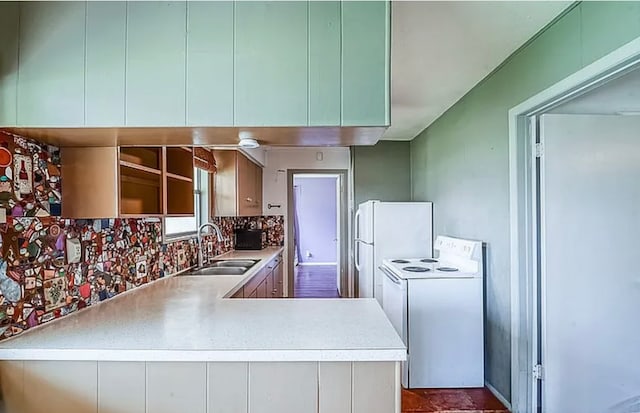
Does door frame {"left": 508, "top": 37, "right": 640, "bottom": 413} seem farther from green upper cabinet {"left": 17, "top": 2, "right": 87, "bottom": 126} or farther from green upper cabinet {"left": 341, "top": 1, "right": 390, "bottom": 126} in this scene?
green upper cabinet {"left": 17, "top": 2, "right": 87, "bottom": 126}

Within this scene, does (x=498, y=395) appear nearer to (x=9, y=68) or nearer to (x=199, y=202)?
(x=199, y=202)

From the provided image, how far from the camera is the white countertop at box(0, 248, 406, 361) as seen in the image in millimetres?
1301

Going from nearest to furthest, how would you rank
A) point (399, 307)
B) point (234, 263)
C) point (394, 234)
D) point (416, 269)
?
point (399, 307) < point (416, 269) < point (234, 263) < point (394, 234)

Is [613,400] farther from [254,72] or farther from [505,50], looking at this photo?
[254,72]

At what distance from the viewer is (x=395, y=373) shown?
133 centimetres

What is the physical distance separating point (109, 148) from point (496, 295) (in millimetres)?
2550

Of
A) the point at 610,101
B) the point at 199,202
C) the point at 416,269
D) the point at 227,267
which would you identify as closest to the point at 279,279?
the point at 199,202

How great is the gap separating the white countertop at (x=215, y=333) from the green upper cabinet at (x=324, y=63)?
0.79 m

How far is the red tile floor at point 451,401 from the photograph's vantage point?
251cm

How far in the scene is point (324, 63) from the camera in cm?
133

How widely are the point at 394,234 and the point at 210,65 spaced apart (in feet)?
9.68

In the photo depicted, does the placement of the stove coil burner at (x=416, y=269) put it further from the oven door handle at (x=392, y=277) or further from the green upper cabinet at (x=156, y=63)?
the green upper cabinet at (x=156, y=63)

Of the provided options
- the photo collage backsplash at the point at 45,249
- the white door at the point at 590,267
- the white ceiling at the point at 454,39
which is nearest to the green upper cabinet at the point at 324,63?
the white ceiling at the point at 454,39


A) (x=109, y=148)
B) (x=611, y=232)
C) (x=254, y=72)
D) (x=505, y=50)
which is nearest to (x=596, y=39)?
(x=505, y=50)
